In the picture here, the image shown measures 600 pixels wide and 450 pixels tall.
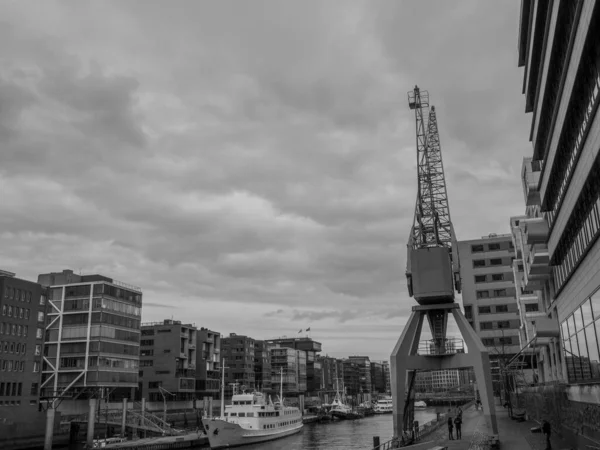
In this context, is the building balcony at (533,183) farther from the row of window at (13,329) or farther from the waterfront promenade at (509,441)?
the row of window at (13,329)

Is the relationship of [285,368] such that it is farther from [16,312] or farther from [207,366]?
[16,312]

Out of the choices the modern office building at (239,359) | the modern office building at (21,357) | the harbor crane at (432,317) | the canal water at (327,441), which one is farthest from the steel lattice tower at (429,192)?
the modern office building at (239,359)

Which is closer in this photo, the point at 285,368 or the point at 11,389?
the point at 11,389

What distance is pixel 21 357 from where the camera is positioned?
78188 mm

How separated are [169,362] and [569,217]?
103913mm

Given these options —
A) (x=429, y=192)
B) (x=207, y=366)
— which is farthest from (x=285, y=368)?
(x=429, y=192)

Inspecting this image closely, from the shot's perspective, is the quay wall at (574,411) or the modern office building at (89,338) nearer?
the quay wall at (574,411)

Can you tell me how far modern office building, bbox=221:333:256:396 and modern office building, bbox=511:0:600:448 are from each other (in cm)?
12296

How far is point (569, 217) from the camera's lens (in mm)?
33031

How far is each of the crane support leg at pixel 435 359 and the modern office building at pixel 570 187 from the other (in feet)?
15.9

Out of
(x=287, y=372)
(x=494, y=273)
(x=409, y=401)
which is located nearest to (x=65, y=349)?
(x=409, y=401)

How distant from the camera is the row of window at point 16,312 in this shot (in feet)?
252

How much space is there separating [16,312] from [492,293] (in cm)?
7972

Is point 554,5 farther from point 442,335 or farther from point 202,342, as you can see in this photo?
point 202,342
